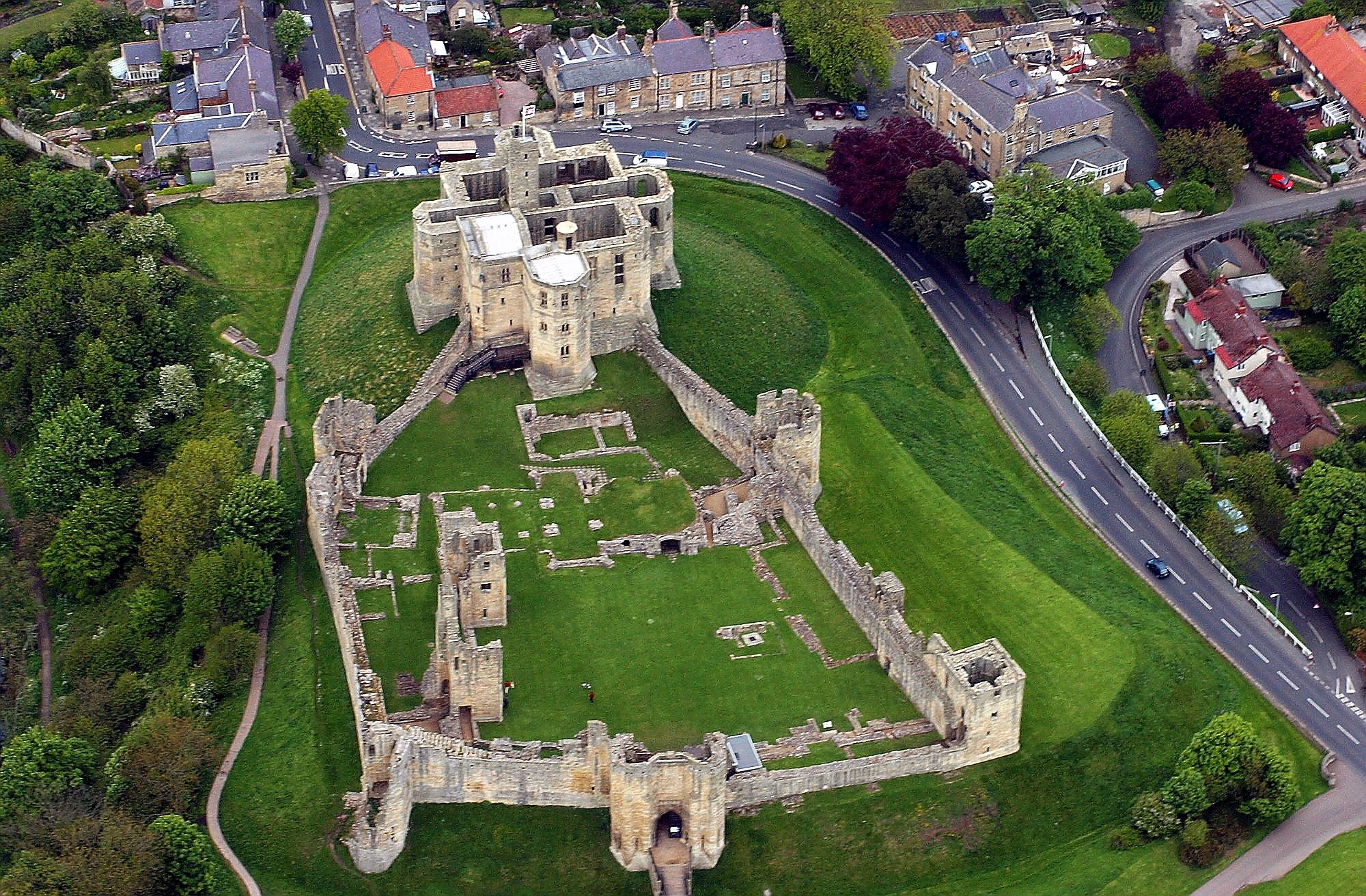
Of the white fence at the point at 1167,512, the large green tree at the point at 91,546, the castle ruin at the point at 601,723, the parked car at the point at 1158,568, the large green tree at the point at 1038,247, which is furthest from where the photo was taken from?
the large green tree at the point at 1038,247

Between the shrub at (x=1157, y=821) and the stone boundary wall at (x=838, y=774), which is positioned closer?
the stone boundary wall at (x=838, y=774)

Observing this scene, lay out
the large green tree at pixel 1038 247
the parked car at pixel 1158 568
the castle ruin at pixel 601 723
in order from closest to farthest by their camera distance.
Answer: the castle ruin at pixel 601 723 < the parked car at pixel 1158 568 < the large green tree at pixel 1038 247

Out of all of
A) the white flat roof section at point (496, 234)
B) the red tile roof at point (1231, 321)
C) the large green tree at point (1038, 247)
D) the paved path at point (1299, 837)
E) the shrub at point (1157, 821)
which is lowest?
the paved path at point (1299, 837)

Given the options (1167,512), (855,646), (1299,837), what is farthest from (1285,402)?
(855,646)

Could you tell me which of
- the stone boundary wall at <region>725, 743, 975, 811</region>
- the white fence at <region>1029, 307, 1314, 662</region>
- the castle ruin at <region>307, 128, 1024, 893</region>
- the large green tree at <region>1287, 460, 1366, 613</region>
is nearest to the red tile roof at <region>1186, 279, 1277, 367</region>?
the white fence at <region>1029, 307, 1314, 662</region>

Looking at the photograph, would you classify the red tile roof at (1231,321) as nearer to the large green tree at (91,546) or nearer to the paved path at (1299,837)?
the paved path at (1299,837)

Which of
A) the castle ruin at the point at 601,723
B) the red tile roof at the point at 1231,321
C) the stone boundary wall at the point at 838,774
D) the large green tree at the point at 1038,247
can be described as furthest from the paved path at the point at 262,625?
the red tile roof at the point at 1231,321
